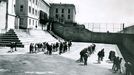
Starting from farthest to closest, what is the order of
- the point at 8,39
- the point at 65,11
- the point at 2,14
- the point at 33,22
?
the point at 65,11
the point at 33,22
the point at 2,14
the point at 8,39

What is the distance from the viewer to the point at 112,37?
5338cm

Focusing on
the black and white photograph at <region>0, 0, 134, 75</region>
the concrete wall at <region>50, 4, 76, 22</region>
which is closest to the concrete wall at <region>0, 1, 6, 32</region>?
the black and white photograph at <region>0, 0, 134, 75</region>

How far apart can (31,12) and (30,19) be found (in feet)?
5.86

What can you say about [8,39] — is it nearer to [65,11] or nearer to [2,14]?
[2,14]

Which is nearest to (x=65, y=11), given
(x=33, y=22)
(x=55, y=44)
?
(x=33, y=22)

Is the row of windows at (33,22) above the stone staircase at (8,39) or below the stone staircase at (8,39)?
above

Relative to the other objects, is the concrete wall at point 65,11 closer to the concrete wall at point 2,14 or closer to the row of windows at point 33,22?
the row of windows at point 33,22

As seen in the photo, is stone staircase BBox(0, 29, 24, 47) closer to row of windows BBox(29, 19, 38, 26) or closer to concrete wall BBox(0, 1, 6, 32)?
concrete wall BBox(0, 1, 6, 32)

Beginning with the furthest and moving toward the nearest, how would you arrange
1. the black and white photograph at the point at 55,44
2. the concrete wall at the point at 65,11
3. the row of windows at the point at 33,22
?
the concrete wall at the point at 65,11
the row of windows at the point at 33,22
the black and white photograph at the point at 55,44

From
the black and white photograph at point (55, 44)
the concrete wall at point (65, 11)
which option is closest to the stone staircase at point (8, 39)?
the black and white photograph at point (55, 44)

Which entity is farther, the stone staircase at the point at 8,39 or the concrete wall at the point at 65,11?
the concrete wall at the point at 65,11

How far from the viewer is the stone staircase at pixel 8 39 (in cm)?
3177

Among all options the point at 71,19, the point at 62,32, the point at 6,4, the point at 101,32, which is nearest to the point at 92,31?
the point at 101,32

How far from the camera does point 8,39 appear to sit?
3297 cm
